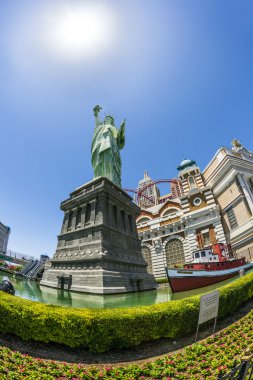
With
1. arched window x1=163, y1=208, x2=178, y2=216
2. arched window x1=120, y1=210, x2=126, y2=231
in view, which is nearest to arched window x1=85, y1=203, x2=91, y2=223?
arched window x1=120, y1=210, x2=126, y2=231

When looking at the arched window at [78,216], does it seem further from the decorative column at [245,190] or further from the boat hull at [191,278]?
the decorative column at [245,190]

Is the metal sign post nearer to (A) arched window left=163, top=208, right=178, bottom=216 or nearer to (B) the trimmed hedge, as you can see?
(B) the trimmed hedge

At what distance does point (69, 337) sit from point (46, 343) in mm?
913

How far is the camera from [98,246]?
A: 17.9 metres

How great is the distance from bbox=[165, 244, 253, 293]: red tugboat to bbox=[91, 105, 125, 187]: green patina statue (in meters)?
13.7

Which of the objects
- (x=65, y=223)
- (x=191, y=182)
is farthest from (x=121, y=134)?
(x=191, y=182)

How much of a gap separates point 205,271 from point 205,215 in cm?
1582

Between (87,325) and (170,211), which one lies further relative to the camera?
(170,211)

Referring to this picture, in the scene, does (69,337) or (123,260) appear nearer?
(69,337)

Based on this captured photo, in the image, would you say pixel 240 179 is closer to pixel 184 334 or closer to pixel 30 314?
pixel 184 334

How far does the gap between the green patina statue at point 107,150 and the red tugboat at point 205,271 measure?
1367 cm

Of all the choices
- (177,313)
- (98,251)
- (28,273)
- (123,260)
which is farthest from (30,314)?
(28,273)

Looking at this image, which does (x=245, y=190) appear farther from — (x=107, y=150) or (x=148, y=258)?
(x=148, y=258)

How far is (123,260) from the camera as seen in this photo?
62.6ft
